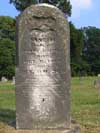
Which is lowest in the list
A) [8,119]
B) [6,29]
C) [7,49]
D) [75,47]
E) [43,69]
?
[8,119]

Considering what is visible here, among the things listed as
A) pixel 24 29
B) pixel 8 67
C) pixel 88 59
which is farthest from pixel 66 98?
pixel 88 59

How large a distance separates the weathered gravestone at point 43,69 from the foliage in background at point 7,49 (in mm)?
62469

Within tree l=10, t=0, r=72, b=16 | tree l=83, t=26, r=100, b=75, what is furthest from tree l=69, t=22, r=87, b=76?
tree l=10, t=0, r=72, b=16

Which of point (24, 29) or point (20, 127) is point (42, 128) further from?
point (24, 29)

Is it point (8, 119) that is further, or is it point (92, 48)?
point (92, 48)

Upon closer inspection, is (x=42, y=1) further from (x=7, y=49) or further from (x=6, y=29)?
(x=6, y=29)

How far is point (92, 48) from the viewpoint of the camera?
4395 inches

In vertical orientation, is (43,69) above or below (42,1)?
below

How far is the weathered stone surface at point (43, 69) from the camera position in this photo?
10289 mm

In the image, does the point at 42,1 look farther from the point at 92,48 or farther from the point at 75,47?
the point at 92,48

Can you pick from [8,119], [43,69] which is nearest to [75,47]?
[8,119]

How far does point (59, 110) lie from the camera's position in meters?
10.4

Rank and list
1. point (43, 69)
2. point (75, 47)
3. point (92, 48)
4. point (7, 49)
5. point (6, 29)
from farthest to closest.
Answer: point (92, 48), point (6, 29), point (75, 47), point (7, 49), point (43, 69)

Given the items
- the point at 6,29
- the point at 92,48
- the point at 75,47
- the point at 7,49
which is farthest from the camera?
the point at 92,48
